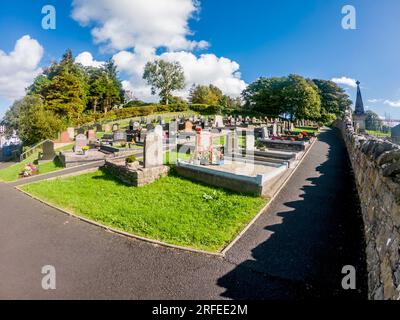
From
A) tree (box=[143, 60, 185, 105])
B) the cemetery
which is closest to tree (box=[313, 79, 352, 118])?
tree (box=[143, 60, 185, 105])

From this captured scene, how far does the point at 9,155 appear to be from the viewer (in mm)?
34938

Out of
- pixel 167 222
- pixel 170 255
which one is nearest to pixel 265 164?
pixel 167 222

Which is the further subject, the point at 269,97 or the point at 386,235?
the point at 269,97

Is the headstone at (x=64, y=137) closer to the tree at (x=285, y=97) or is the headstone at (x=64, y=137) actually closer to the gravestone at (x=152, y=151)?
the gravestone at (x=152, y=151)

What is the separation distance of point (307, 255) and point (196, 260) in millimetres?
2728

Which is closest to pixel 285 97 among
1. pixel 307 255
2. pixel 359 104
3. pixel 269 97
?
pixel 269 97

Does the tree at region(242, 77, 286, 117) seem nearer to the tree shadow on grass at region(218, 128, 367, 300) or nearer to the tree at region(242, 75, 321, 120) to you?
the tree at region(242, 75, 321, 120)

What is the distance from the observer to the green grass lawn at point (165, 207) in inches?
285

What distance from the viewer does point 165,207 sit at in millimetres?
9164

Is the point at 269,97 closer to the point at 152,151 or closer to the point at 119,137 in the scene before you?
the point at 119,137

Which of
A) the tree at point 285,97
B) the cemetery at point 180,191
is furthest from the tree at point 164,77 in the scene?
the cemetery at point 180,191

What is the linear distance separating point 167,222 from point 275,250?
3.47 metres

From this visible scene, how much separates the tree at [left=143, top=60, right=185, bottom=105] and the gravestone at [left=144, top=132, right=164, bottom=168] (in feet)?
202
